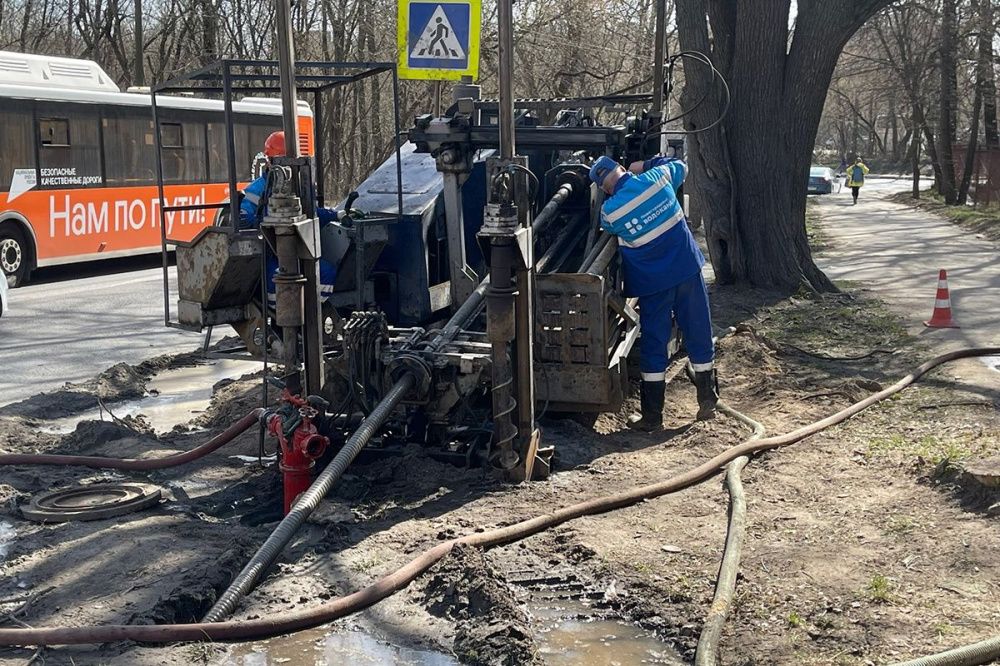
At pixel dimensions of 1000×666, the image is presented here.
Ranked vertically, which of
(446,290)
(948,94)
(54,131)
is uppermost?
(948,94)

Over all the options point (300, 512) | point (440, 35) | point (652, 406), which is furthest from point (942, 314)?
point (300, 512)

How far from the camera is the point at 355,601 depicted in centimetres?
439

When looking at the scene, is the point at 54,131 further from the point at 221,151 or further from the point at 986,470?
the point at 986,470

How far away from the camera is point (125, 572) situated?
4.72m

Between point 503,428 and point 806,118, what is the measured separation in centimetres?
872

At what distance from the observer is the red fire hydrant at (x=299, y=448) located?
18.3 ft

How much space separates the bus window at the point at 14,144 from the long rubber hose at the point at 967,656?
1459 cm

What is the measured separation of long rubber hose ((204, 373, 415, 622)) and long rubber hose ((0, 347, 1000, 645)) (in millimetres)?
155

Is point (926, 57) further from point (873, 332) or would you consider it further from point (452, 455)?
point (452, 455)

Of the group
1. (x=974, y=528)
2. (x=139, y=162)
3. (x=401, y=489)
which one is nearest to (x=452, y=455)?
(x=401, y=489)

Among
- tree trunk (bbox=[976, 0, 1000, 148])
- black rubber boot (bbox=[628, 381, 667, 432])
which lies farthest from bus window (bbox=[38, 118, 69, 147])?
tree trunk (bbox=[976, 0, 1000, 148])

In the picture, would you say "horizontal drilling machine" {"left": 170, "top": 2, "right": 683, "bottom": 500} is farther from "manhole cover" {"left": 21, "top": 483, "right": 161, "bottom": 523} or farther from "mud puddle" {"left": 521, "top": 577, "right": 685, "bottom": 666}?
"mud puddle" {"left": 521, "top": 577, "right": 685, "bottom": 666}

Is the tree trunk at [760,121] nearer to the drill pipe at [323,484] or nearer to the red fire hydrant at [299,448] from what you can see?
the drill pipe at [323,484]

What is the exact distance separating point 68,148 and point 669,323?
11.8 metres
